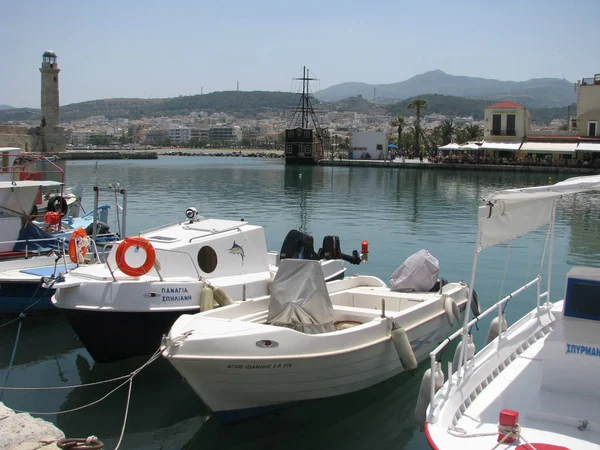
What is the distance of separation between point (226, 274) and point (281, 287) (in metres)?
2.83

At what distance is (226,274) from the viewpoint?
1284 centimetres

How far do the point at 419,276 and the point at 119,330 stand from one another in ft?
19.5

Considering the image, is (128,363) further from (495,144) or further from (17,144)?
(495,144)

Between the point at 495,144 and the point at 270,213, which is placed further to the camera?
the point at 495,144

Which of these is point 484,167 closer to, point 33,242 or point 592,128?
point 592,128

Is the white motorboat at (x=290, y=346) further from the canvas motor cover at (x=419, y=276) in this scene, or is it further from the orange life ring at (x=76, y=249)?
the orange life ring at (x=76, y=249)

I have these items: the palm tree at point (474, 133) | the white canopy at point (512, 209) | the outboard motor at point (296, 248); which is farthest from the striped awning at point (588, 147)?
the white canopy at point (512, 209)

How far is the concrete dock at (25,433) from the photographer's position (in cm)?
683

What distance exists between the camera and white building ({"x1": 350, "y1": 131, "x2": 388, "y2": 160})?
11125 centimetres

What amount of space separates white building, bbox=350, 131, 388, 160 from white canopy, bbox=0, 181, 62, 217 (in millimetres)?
96315

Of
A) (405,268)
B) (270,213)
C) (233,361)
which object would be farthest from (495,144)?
(233,361)

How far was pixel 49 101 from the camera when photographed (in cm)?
10906

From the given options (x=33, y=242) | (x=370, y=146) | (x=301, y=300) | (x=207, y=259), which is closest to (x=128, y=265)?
(x=207, y=259)

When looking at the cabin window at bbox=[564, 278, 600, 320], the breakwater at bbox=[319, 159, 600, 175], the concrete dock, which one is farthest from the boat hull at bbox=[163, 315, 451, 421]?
the breakwater at bbox=[319, 159, 600, 175]
